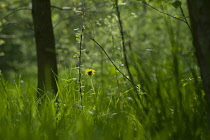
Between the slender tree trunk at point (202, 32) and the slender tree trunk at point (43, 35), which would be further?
the slender tree trunk at point (43, 35)

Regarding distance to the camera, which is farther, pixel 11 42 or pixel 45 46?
pixel 11 42

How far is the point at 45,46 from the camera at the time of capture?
3.77 m

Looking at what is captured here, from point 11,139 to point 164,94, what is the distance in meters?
0.80

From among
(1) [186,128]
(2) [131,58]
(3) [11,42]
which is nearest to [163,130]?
(1) [186,128]

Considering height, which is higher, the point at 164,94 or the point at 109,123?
the point at 164,94

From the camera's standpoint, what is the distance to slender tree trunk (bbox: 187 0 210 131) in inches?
67.9

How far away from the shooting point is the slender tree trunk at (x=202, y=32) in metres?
1.72

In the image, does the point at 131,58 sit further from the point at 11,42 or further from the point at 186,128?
the point at 11,42

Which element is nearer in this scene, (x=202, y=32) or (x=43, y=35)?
(x=202, y=32)

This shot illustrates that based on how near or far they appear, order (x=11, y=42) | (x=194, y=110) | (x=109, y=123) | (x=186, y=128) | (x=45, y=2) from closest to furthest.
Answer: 1. (x=186, y=128)
2. (x=194, y=110)
3. (x=109, y=123)
4. (x=45, y=2)
5. (x=11, y=42)

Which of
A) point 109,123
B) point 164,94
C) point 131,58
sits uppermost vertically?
A: point 131,58

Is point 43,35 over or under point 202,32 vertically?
over

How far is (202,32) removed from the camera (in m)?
1.73

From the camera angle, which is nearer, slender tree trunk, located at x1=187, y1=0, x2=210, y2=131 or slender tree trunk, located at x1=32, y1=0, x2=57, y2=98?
slender tree trunk, located at x1=187, y1=0, x2=210, y2=131
